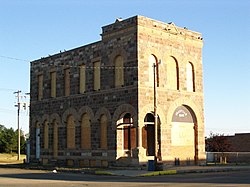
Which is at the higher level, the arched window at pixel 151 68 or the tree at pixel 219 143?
the arched window at pixel 151 68

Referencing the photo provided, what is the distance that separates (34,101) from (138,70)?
16.2 m

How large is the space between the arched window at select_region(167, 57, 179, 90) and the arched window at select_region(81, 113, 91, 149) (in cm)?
797

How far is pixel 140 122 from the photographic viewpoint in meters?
32.4

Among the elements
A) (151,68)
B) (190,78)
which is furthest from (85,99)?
(190,78)

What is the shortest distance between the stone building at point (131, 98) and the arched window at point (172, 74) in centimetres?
8

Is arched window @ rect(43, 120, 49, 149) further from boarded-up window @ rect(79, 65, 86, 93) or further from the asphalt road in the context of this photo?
the asphalt road

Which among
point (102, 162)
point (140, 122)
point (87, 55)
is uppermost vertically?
point (87, 55)

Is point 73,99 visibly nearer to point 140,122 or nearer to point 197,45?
point 140,122

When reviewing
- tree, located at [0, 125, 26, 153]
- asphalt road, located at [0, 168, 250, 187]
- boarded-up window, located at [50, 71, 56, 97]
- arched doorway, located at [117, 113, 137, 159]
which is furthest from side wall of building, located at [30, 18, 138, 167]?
tree, located at [0, 125, 26, 153]

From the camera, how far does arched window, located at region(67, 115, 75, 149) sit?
38.9 m

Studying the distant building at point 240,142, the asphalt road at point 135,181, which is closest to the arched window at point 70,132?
the asphalt road at point 135,181

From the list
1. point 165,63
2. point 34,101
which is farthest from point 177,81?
point 34,101

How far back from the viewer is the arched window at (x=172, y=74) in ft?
116

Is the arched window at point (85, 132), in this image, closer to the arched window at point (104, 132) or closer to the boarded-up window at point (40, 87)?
the arched window at point (104, 132)
